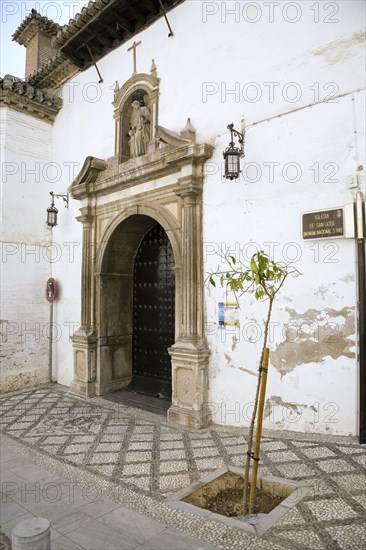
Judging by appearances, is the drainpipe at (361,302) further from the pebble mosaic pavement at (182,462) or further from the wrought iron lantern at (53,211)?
the wrought iron lantern at (53,211)

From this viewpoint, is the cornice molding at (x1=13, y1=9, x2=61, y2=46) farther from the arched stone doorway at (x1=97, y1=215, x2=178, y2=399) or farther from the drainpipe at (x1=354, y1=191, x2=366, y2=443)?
the drainpipe at (x1=354, y1=191, x2=366, y2=443)

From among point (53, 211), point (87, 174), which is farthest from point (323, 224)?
point (53, 211)

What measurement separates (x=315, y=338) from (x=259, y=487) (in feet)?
5.09

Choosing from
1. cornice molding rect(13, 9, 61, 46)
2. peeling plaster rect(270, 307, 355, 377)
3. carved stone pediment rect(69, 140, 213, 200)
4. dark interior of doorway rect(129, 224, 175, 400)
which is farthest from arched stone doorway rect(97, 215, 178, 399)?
cornice molding rect(13, 9, 61, 46)

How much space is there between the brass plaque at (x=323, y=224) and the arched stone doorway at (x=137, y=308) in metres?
2.45

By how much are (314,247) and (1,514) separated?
3477 mm

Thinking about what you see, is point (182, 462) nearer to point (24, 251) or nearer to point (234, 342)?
point (234, 342)

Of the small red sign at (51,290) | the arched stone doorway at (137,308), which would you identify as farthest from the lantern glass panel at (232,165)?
the small red sign at (51,290)

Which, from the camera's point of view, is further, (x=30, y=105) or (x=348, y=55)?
(x=30, y=105)

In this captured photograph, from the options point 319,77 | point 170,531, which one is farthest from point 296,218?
point 170,531

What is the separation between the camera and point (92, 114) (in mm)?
6727

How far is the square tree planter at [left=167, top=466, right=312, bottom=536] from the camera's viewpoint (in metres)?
2.45

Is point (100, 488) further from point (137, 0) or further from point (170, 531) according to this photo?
point (137, 0)

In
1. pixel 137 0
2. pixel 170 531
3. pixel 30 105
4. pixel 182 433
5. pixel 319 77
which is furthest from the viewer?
pixel 30 105
